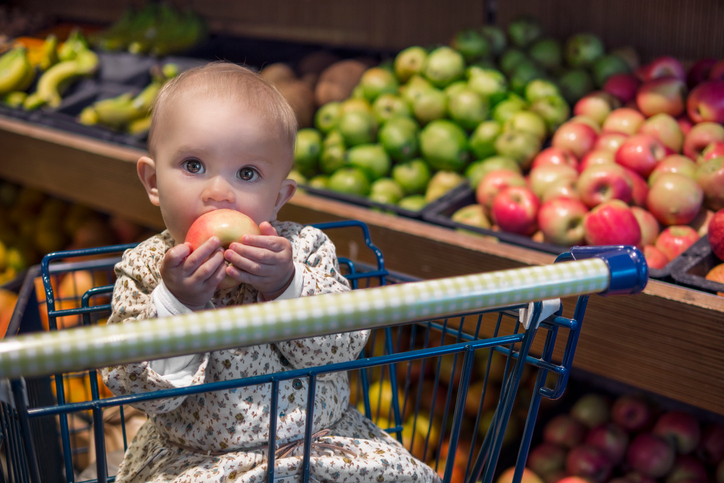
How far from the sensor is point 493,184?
5.75ft

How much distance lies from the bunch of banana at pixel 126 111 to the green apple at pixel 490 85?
1.20m

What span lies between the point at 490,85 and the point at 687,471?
1287 mm

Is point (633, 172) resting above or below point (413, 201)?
above

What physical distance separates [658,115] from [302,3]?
5.43 ft

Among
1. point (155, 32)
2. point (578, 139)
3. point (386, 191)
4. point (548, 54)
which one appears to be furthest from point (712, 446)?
point (155, 32)

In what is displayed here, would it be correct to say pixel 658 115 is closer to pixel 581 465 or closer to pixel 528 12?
pixel 528 12

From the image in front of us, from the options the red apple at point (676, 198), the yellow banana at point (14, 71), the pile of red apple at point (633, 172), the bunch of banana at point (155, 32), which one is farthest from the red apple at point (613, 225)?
the yellow banana at point (14, 71)

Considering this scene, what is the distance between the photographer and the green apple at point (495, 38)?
224 centimetres

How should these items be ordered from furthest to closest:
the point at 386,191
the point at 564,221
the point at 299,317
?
the point at 386,191 < the point at 564,221 < the point at 299,317

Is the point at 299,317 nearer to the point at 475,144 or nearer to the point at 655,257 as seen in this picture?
the point at 655,257

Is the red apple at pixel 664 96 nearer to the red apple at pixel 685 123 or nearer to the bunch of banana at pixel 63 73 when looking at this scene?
the red apple at pixel 685 123

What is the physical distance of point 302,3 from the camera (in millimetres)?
2803

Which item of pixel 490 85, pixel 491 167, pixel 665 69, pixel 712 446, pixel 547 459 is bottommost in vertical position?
pixel 547 459

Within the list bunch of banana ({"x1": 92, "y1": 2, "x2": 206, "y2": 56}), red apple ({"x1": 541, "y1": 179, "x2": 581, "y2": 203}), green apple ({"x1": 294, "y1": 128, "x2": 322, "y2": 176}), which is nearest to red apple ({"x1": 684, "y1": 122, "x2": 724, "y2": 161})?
red apple ({"x1": 541, "y1": 179, "x2": 581, "y2": 203})
